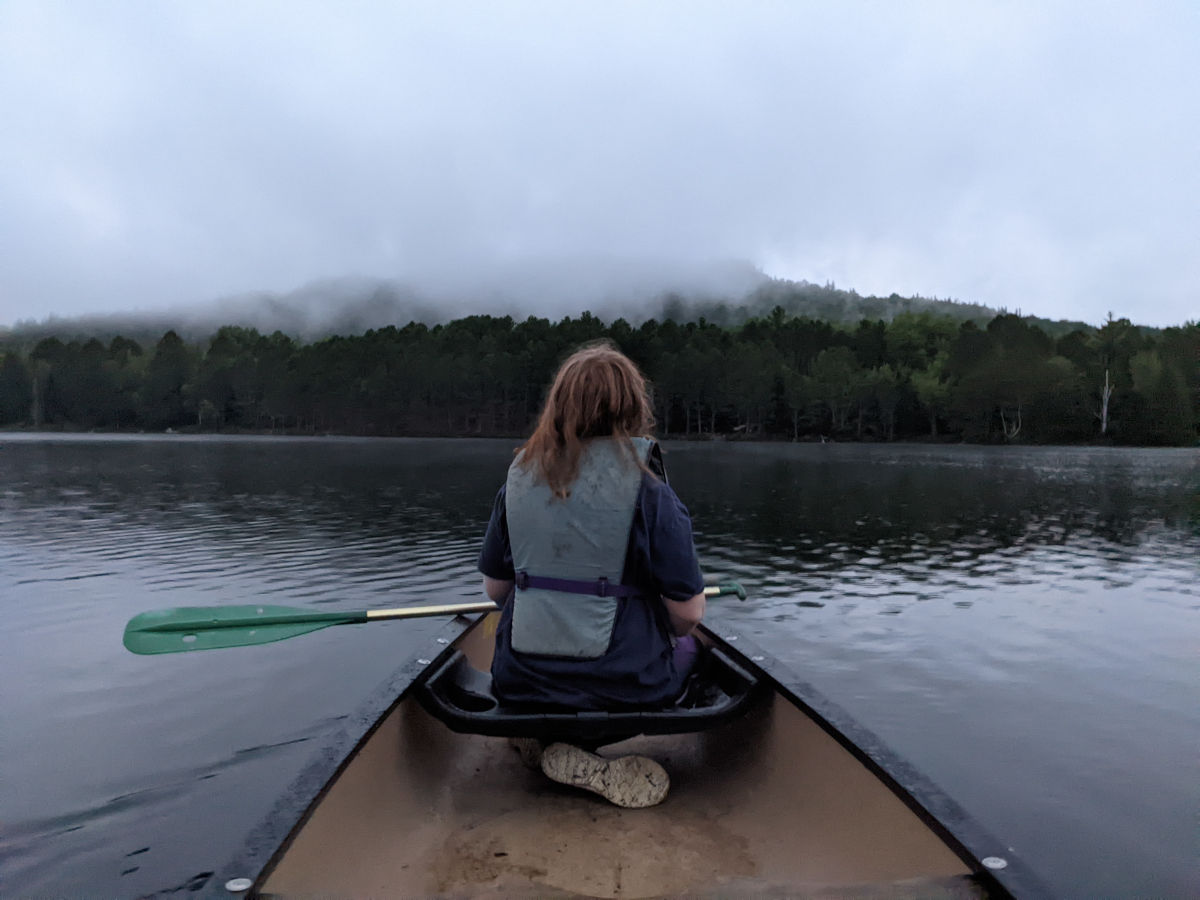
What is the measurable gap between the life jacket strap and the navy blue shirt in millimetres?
44

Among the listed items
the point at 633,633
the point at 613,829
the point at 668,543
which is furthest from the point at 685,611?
the point at 613,829

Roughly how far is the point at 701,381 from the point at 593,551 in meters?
98.9

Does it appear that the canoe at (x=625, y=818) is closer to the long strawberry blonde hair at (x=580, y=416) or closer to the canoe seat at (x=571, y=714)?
the canoe seat at (x=571, y=714)

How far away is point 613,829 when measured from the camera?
340 cm

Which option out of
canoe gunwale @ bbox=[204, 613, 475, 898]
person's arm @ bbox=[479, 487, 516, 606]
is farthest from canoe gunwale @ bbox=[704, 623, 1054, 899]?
canoe gunwale @ bbox=[204, 613, 475, 898]

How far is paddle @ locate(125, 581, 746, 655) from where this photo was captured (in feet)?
15.7

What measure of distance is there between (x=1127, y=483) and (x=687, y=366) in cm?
6816

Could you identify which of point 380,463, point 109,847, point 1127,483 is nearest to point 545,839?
point 109,847

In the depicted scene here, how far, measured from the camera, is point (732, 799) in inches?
149

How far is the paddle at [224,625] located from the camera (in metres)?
4.79

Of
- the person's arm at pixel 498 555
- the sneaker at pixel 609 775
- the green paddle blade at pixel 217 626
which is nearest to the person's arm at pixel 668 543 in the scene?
the person's arm at pixel 498 555

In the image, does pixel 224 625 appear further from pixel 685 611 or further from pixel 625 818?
pixel 685 611

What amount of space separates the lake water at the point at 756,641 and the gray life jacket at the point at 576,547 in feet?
9.61

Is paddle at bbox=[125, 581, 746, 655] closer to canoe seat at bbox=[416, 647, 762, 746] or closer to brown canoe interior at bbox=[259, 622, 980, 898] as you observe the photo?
canoe seat at bbox=[416, 647, 762, 746]
